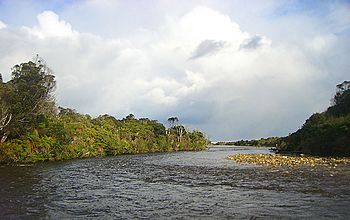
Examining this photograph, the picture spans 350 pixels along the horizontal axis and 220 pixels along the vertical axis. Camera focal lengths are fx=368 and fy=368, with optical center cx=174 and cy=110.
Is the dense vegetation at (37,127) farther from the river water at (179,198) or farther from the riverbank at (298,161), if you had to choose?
the riverbank at (298,161)

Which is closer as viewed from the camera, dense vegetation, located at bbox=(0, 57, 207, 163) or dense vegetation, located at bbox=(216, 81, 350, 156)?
dense vegetation, located at bbox=(0, 57, 207, 163)

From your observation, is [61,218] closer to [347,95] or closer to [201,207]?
[201,207]

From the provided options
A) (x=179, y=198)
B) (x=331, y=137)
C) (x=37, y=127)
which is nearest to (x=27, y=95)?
(x=37, y=127)

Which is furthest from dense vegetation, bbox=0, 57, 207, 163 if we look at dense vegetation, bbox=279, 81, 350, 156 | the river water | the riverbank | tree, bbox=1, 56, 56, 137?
dense vegetation, bbox=279, 81, 350, 156

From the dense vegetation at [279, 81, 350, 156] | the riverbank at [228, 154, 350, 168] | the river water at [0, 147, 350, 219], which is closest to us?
the river water at [0, 147, 350, 219]

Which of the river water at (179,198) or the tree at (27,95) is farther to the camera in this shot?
the tree at (27,95)

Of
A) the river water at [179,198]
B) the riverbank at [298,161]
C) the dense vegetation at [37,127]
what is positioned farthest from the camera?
the dense vegetation at [37,127]

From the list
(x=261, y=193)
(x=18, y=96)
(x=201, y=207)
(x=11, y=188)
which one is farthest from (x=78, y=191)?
(x=18, y=96)

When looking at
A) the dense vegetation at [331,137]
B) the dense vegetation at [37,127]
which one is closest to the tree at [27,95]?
the dense vegetation at [37,127]

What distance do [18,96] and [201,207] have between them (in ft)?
131

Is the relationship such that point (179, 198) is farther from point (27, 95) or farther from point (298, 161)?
point (27, 95)

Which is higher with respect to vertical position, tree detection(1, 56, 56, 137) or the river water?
tree detection(1, 56, 56, 137)

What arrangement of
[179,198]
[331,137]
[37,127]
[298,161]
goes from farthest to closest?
[331,137], [37,127], [298,161], [179,198]

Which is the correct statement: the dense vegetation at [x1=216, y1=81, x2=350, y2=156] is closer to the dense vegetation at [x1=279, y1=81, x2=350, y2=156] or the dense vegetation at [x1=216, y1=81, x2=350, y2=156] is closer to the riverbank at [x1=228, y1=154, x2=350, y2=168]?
the dense vegetation at [x1=279, y1=81, x2=350, y2=156]
